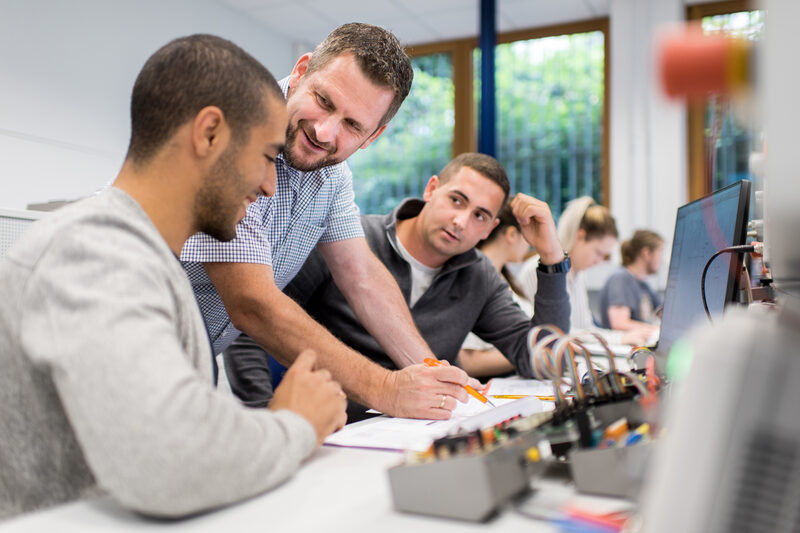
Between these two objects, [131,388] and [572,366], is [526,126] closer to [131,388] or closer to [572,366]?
[572,366]

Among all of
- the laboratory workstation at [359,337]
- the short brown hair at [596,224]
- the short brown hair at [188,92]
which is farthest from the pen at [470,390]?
the short brown hair at [596,224]

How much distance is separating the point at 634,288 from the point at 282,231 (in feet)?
9.35

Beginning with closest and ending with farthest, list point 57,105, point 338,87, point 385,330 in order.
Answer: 1. point 338,87
2. point 385,330
3. point 57,105

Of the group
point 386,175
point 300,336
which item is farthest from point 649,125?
point 300,336

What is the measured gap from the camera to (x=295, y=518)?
0.64 metres

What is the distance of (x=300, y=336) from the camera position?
1197 mm

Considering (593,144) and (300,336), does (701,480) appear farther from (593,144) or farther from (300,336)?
(593,144)

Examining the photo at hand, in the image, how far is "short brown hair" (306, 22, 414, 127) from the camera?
4.71ft

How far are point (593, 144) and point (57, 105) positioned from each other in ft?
11.9

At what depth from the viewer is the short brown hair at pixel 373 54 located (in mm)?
1437

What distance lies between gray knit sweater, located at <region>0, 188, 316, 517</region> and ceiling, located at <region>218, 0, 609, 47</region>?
407 cm

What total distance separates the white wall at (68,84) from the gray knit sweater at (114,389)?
9.18 feet

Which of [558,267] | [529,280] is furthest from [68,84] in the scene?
[558,267]

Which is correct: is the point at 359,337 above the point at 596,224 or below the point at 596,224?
below
